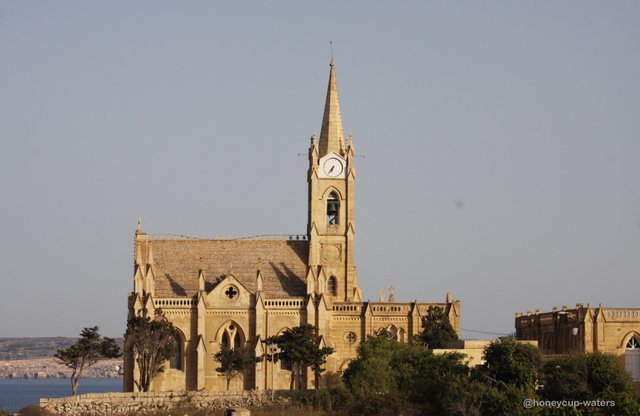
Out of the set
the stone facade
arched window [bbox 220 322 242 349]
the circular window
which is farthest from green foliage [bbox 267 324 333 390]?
the stone facade

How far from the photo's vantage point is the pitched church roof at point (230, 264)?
107562mm

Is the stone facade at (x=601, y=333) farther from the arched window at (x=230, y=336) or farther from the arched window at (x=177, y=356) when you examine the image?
the arched window at (x=177, y=356)

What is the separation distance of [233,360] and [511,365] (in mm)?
26950

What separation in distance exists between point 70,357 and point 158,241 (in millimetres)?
14941

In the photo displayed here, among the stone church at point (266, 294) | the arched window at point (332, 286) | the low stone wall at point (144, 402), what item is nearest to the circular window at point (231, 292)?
the stone church at point (266, 294)

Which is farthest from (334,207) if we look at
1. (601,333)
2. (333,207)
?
(601,333)

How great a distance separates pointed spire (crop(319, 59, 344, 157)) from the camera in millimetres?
113750

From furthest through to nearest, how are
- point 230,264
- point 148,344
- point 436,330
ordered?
point 230,264 < point 436,330 < point 148,344

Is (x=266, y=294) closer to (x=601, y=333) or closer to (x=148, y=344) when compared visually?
(x=148, y=344)

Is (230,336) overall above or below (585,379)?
above

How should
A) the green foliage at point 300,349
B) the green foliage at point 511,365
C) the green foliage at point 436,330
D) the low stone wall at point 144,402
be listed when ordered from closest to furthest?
the green foliage at point 511,365
the low stone wall at point 144,402
the green foliage at point 300,349
the green foliage at point 436,330

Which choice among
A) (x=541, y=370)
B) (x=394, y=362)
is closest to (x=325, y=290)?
(x=394, y=362)

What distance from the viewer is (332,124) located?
114 metres

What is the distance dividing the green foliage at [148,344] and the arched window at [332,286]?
47.0 feet
